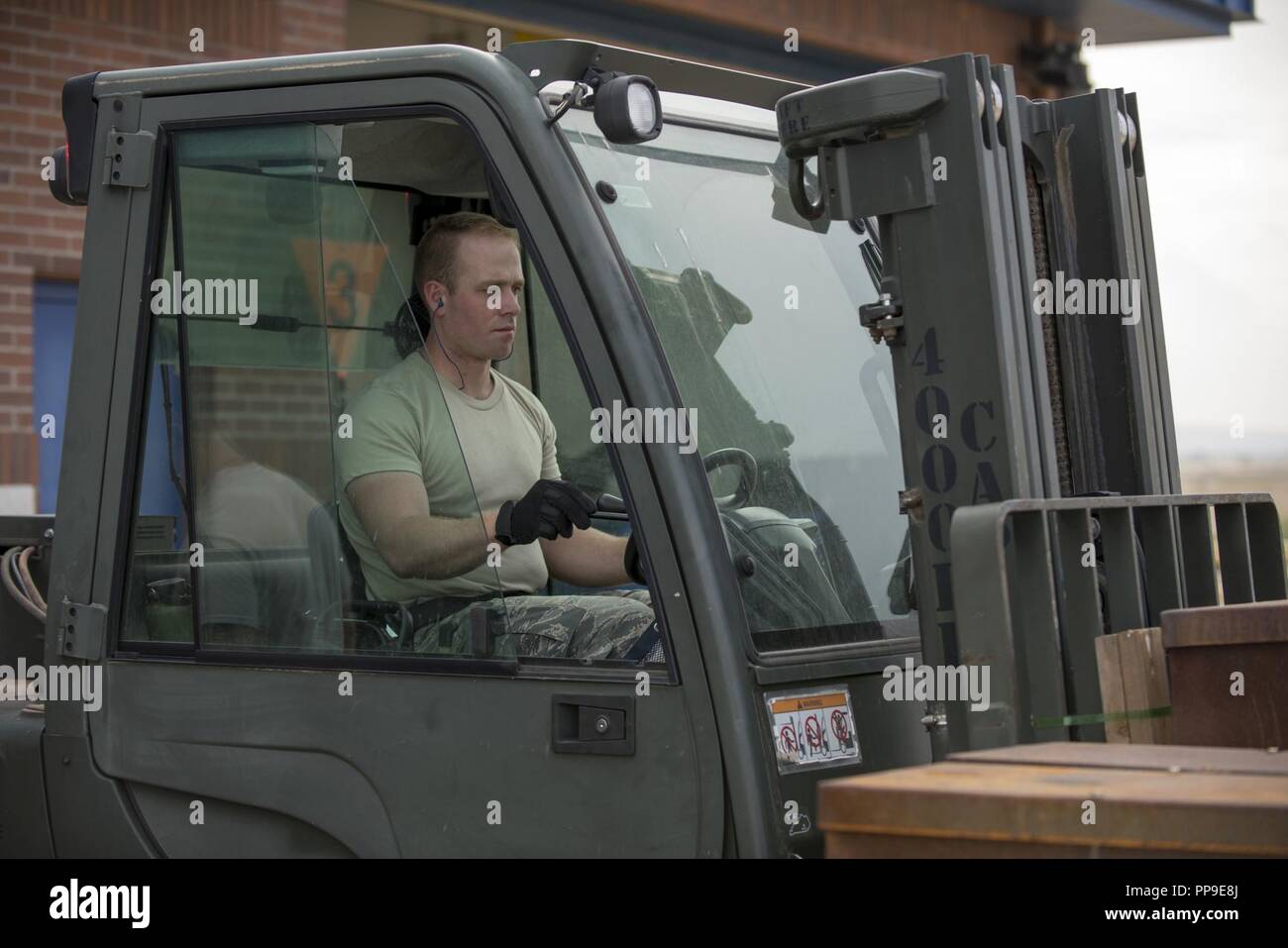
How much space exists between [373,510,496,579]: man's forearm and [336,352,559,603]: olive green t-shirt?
1 centimetres

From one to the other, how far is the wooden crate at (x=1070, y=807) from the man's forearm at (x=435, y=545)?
101cm

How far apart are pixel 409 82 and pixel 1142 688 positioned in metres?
1.46

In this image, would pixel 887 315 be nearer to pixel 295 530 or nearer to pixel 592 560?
pixel 592 560

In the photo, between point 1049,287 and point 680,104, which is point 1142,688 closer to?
point 1049,287

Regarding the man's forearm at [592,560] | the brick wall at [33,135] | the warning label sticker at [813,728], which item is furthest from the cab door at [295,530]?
the brick wall at [33,135]

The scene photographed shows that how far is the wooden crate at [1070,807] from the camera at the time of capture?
1593mm

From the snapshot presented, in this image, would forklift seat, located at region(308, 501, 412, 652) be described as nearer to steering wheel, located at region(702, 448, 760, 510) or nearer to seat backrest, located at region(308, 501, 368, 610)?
seat backrest, located at region(308, 501, 368, 610)

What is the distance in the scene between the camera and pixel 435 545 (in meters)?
2.72

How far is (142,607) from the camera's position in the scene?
2.91 meters

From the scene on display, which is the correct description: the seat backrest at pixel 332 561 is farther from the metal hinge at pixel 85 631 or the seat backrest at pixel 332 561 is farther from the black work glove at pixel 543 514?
the metal hinge at pixel 85 631

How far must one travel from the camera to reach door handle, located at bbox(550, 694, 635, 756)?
248cm

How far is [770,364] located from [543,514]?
1.71 feet
